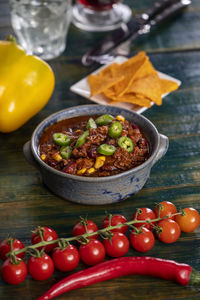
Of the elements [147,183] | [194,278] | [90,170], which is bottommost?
→ [147,183]

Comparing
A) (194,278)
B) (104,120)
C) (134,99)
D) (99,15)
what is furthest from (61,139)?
(99,15)

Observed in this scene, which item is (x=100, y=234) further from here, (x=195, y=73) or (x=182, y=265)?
(x=195, y=73)

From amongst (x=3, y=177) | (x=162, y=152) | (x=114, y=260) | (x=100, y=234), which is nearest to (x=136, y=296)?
(x=114, y=260)

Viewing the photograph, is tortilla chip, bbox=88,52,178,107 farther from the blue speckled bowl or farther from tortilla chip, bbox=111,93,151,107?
the blue speckled bowl

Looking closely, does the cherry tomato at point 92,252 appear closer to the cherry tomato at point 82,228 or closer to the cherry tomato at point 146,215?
the cherry tomato at point 82,228

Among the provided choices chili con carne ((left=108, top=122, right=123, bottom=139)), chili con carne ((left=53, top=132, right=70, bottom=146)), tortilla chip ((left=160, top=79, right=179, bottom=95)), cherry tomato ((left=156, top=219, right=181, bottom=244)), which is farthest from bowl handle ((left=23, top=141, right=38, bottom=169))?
tortilla chip ((left=160, top=79, right=179, bottom=95))

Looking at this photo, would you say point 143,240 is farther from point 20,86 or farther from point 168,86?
point 168,86

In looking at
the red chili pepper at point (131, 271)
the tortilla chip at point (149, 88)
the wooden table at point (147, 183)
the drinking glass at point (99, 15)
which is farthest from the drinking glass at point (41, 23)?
the red chili pepper at point (131, 271)
